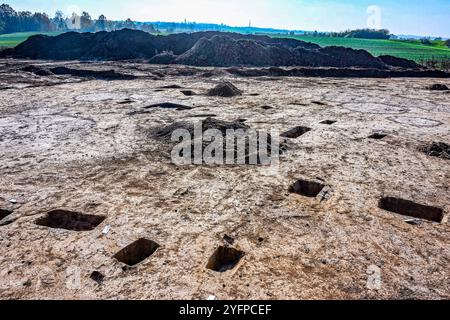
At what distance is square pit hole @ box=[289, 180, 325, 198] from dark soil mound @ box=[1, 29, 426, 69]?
61.2ft

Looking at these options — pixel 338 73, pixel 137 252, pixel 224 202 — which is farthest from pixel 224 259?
pixel 338 73

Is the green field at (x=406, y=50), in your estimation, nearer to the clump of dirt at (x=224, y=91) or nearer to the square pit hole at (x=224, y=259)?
the clump of dirt at (x=224, y=91)

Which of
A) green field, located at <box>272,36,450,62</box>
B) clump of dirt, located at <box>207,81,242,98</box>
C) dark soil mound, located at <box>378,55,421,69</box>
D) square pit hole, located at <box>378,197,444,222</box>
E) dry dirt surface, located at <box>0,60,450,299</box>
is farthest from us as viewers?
green field, located at <box>272,36,450,62</box>

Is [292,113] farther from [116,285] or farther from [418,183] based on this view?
[116,285]

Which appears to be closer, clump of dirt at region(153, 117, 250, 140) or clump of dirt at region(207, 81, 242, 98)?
clump of dirt at region(153, 117, 250, 140)

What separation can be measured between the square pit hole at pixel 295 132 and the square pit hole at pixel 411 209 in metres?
3.00

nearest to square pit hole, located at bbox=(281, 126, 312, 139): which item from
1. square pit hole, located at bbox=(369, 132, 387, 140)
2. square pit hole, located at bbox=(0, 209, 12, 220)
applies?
square pit hole, located at bbox=(369, 132, 387, 140)

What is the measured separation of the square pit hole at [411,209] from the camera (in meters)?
4.30

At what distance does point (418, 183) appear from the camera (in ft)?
16.4

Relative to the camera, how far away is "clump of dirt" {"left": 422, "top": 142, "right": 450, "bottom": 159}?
240 inches

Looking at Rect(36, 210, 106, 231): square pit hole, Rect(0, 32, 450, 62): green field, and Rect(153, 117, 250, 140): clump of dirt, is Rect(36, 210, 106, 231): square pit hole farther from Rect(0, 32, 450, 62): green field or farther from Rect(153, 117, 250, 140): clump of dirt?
Rect(0, 32, 450, 62): green field

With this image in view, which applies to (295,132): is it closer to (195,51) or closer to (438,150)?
(438,150)

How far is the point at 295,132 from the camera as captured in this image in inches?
298
